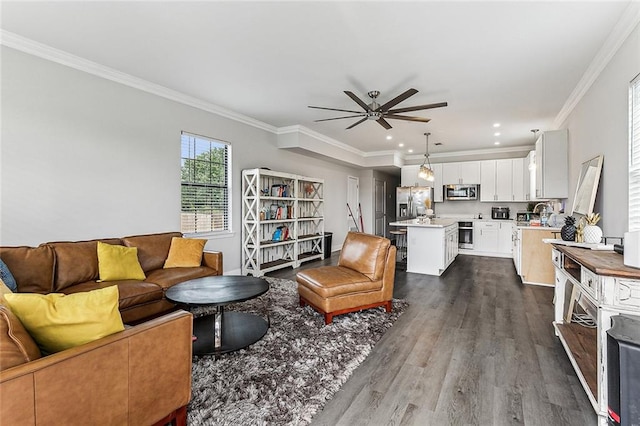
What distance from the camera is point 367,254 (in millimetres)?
3488

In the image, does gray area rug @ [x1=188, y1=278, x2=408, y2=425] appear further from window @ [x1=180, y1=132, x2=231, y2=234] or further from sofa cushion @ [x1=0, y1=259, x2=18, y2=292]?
window @ [x1=180, y1=132, x2=231, y2=234]

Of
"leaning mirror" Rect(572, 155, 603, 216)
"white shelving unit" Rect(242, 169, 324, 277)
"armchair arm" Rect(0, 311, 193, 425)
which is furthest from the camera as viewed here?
"white shelving unit" Rect(242, 169, 324, 277)

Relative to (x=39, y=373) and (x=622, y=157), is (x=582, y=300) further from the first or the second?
(x=39, y=373)

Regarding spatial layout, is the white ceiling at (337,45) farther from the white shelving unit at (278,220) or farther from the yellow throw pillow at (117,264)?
the yellow throw pillow at (117,264)

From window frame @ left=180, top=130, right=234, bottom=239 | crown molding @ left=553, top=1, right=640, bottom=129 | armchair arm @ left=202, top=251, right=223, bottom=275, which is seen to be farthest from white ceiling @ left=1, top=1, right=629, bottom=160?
armchair arm @ left=202, top=251, right=223, bottom=275

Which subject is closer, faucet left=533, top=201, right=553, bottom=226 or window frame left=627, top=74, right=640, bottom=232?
window frame left=627, top=74, right=640, bottom=232

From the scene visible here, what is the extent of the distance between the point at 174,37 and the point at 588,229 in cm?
405

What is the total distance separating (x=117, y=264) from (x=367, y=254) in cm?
267

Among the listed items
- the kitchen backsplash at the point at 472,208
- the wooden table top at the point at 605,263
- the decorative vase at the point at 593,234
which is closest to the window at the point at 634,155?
the decorative vase at the point at 593,234

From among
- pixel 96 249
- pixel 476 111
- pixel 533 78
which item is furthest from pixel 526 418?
pixel 476 111

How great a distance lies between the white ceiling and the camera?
94.5 inches

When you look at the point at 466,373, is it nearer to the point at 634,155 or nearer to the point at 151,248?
the point at 634,155

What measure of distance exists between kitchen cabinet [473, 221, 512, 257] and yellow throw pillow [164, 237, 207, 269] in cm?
644

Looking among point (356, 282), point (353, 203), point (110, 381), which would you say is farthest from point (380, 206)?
point (110, 381)
